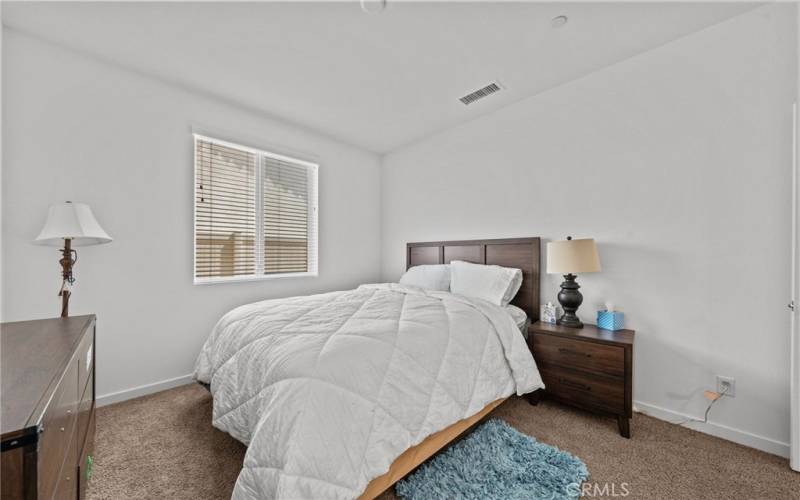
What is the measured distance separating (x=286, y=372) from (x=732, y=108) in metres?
2.92

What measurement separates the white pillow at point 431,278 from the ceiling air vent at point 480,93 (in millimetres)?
1578

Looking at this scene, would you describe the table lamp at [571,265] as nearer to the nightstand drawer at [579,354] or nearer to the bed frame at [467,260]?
the nightstand drawer at [579,354]

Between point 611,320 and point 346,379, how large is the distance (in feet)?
6.38

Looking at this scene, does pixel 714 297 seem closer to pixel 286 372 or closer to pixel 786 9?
pixel 786 9

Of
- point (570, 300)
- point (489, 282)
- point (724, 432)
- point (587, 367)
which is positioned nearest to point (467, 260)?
point (489, 282)

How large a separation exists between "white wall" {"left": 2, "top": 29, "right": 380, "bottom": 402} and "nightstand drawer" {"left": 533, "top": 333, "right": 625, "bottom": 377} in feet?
8.55

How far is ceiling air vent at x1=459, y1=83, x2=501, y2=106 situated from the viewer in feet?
8.67

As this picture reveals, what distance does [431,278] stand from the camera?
10.2 feet

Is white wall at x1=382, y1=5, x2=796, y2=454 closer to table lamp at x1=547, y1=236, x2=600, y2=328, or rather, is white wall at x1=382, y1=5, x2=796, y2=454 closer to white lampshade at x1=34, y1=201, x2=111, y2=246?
table lamp at x1=547, y1=236, x2=600, y2=328

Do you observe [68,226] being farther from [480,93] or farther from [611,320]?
[611,320]

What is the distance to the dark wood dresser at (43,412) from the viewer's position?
0.58 metres

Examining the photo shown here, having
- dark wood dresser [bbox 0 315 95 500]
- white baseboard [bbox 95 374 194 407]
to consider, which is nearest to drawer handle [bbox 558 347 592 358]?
dark wood dresser [bbox 0 315 95 500]

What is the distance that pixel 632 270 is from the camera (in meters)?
2.23

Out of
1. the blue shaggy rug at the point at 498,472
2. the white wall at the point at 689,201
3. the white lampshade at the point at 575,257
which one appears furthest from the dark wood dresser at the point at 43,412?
the white wall at the point at 689,201
